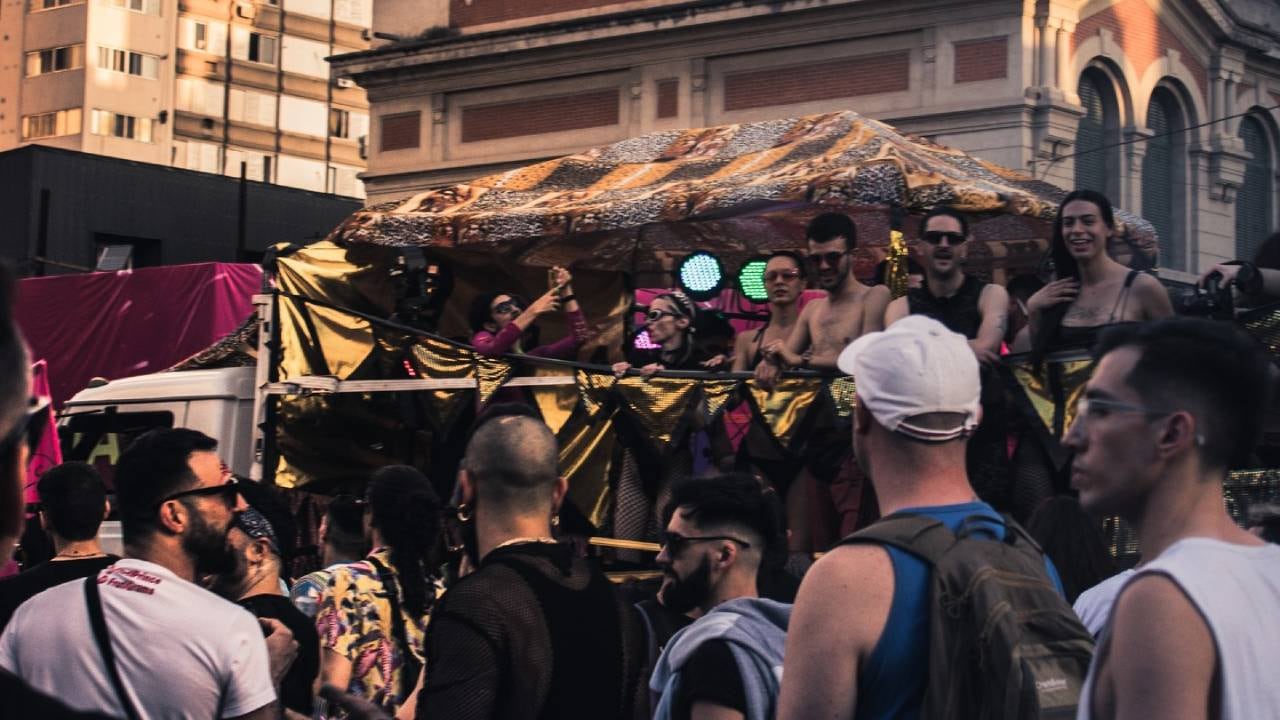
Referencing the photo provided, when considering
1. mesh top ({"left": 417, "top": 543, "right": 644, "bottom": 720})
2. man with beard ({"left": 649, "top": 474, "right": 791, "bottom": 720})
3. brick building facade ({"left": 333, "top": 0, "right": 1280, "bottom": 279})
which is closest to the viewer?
man with beard ({"left": 649, "top": 474, "right": 791, "bottom": 720})

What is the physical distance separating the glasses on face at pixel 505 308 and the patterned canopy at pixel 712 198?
→ 1.40 feet

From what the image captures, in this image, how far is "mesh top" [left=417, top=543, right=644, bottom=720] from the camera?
4582mm

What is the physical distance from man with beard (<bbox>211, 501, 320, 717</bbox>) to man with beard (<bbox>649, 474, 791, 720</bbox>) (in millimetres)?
1205

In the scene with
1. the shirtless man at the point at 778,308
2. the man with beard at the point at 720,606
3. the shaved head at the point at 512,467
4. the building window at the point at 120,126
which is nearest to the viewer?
the man with beard at the point at 720,606

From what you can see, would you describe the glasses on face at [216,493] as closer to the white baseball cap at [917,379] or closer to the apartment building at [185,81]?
the white baseball cap at [917,379]

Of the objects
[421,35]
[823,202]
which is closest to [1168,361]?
[823,202]

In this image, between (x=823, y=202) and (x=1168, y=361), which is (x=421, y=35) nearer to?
(x=823, y=202)

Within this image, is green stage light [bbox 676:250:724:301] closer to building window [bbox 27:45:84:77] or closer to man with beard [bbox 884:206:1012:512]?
man with beard [bbox 884:206:1012:512]

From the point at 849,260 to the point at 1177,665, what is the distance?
21.2 ft

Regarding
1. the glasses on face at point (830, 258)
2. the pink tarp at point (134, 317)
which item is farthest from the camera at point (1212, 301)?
the pink tarp at point (134, 317)

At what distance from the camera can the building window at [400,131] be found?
114 ft

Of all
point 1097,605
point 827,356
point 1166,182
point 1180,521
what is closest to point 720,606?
point 1097,605

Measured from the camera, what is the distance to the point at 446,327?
1248 cm

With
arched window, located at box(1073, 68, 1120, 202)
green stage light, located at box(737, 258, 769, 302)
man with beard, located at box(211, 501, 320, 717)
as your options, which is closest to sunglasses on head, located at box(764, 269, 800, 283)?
green stage light, located at box(737, 258, 769, 302)
